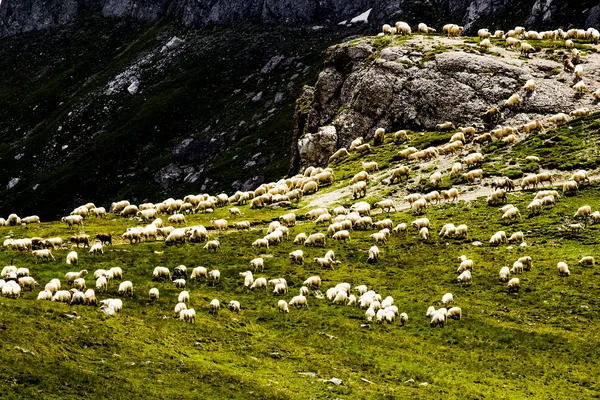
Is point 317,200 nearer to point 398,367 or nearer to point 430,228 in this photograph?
point 430,228

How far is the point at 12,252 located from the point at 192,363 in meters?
22.7

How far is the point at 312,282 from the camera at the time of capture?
130ft

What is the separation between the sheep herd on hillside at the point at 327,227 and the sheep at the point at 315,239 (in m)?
0.07

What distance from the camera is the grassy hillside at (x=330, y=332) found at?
24906 mm

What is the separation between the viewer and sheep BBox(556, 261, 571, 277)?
39781mm

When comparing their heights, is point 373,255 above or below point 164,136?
above

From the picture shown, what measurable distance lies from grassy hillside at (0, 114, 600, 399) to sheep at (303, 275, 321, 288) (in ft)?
1.93

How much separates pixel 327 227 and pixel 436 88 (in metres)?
35.1

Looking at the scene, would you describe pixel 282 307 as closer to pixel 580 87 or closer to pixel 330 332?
pixel 330 332

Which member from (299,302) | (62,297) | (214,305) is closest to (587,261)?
(299,302)

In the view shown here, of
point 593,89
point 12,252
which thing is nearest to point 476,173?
point 593,89

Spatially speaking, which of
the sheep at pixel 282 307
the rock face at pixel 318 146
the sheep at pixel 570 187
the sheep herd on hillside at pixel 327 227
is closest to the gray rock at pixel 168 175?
the rock face at pixel 318 146

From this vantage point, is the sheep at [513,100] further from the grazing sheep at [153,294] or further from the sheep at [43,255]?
the grazing sheep at [153,294]

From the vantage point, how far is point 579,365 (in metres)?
29.7
